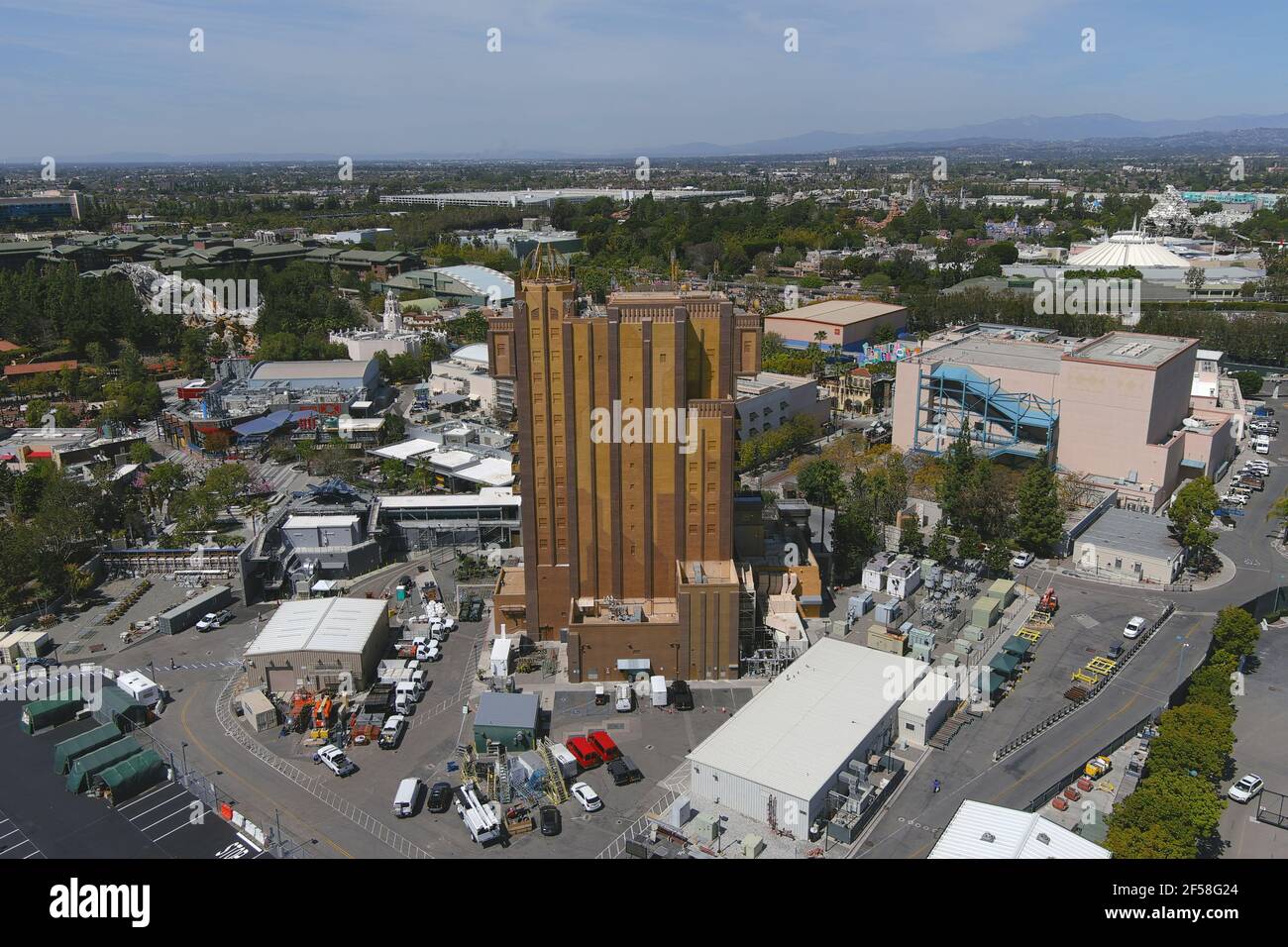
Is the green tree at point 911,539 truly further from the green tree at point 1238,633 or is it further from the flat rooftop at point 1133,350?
the flat rooftop at point 1133,350

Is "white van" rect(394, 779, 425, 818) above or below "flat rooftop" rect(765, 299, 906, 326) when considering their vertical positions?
below

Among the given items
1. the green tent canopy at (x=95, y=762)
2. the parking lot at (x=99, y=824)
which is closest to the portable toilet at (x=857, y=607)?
the parking lot at (x=99, y=824)

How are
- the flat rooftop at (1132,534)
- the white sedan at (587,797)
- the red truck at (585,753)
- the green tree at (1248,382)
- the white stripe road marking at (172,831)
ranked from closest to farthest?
the white stripe road marking at (172,831)
the white sedan at (587,797)
the red truck at (585,753)
the flat rooftop at (1132,534)
the green tree at (1248,382)

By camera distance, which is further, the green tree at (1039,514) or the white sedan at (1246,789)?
the green tree at (1039,514)

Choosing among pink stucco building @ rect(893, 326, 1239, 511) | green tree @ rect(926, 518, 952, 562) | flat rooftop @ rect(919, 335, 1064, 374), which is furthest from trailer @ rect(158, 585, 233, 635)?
flat rooftop @ rect(919, 335, 1064, 374)

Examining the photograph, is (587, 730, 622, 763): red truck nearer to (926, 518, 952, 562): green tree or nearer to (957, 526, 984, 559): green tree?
(926, 518, 952, 562): green tree

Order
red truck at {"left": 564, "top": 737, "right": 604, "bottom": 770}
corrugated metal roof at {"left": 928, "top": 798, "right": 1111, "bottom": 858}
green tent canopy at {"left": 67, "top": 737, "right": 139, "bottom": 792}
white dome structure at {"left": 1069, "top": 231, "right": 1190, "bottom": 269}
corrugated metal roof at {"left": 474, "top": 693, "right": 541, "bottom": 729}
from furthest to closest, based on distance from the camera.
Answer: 1. white dome structure at {"left": 1069, "top": 231, "right": 1190, "bottom": 269}
2. corrugated metal roof at {"left": 474, "top": 693, "right": 541, "bottom": 729}
3. red truck at {"left": 564, "top": 737, "right": 604, "bottom": 770}
4. green tent canopy at {"left": 67, "top": 737, "right": 139, "bottom": 792}
5. corrugated metal roof at {"left": 928, "top": 798, "right": 1111, "bottom": 858}

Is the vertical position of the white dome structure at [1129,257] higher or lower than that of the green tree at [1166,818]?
higher

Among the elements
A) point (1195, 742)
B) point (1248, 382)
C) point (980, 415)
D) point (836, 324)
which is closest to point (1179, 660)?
point (1195, 742)
